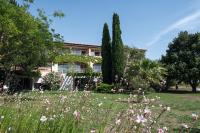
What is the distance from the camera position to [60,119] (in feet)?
17.7

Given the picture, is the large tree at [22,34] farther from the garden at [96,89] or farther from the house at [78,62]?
the house at [78,62]

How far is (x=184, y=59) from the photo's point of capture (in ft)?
174

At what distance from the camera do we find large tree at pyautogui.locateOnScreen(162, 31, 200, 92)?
51500mm

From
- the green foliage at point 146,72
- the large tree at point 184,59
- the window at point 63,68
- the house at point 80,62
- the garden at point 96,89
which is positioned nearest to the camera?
the garden at point 96,89

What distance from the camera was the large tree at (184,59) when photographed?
169 ft

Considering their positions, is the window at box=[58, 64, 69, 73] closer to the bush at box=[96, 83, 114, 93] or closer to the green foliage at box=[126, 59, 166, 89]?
the bush at box=[96, 83, 114, 93]

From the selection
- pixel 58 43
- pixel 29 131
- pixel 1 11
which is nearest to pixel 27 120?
pixel 29 131

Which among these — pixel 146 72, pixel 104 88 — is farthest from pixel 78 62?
pixel 146 72

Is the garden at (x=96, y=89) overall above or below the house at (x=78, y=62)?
below

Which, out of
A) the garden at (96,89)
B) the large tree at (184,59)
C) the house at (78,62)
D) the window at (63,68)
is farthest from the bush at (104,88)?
the window at (63,68)

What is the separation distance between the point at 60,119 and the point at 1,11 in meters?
19.9

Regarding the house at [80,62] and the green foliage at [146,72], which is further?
the house at [80,62]

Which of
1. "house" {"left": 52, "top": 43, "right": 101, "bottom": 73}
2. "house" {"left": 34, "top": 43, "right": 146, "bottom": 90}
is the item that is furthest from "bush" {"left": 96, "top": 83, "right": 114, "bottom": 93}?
"house" {"left": 52, "top": 43, "right": 101, "bottom": 73}

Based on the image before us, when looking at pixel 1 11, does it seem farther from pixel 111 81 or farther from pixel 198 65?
pixel 198 65
